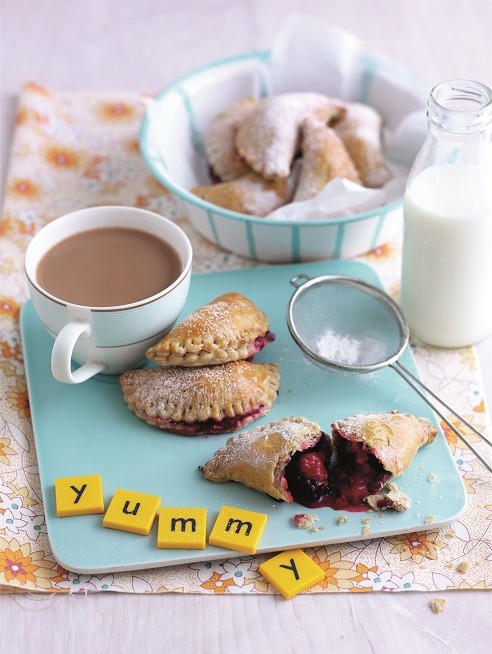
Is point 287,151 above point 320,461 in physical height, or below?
above

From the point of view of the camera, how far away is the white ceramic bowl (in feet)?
4.64

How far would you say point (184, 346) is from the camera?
118 cm

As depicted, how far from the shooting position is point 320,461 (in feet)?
3.56

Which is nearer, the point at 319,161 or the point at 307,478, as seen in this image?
the point at 307,478

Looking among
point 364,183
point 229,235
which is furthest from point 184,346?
point 364,183

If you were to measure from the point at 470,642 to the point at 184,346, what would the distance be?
0.53m

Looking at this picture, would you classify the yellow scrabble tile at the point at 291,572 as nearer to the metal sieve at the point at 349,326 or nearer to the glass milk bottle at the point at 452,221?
the metal sieve at the point at 349,326

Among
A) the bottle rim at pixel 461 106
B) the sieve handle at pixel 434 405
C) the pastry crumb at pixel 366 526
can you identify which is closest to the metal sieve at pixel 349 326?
the sieve handle at pixel 434 405

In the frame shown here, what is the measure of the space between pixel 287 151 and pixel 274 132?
0.04 m

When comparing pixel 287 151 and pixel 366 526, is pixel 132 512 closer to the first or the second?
pixel 366 526

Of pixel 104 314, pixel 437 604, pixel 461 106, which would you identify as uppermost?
pixel 461 106

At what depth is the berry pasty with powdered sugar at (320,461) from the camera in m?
1.07

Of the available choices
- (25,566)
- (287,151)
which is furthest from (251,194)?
(25,566)

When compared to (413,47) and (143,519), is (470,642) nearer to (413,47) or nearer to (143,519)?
(143,519)
